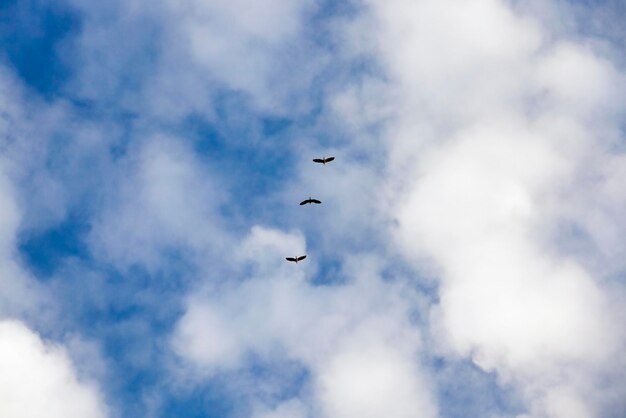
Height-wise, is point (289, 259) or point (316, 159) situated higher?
point (316, 159)

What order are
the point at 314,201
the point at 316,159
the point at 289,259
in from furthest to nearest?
the point at 289,259
the point at 314,201
the point at 316,159

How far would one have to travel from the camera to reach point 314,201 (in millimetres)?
116375

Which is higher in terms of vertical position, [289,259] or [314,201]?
[314,201]

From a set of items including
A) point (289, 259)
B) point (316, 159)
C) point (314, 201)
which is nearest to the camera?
point (316, 159)

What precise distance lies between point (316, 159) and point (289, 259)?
108 ft

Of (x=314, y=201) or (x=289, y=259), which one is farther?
(x=289, y=259)

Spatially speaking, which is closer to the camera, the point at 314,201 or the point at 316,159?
the point at 316,159

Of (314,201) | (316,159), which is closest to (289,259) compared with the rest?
(314,201)

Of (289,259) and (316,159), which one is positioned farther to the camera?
(289,259)

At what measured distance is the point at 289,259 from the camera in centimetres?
12444

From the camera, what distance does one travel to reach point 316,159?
109 m

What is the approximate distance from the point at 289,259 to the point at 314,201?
66.6 feet

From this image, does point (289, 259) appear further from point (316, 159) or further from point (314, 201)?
point (316, 159)
